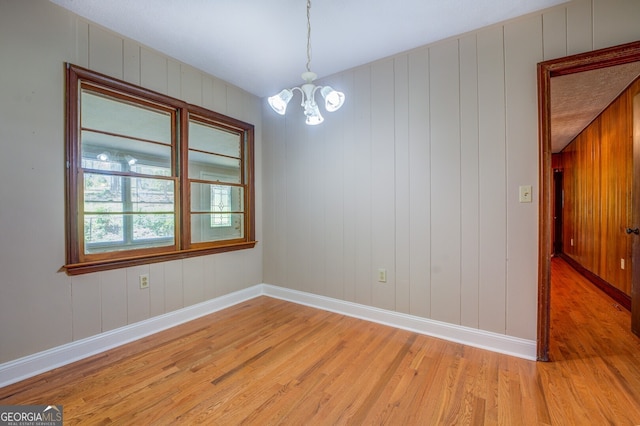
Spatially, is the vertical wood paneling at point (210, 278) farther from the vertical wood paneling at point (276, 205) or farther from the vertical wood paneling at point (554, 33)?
the vertical wood paneling at point (554, 33)

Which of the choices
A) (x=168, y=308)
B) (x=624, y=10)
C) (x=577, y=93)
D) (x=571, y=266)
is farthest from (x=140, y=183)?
(x=571, y=266)

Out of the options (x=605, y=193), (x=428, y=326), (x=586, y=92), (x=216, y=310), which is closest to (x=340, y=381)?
(x=428, y=326)

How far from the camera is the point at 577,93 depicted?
10.6 ft

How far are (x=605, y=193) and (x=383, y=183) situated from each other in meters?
3.42

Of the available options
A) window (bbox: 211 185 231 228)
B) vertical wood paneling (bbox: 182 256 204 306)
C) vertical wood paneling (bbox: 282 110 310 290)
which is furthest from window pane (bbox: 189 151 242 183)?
vertical wood paneling (bbox: 182 256 204 306)

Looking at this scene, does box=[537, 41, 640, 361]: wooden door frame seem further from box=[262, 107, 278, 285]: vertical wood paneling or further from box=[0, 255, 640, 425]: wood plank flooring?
box=[262, 107, 278, 285]: vertical wood paneling

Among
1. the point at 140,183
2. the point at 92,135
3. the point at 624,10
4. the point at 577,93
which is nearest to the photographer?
the point at 624,10

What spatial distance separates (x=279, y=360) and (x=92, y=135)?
7.61 ft

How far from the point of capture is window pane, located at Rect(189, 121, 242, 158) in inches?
115

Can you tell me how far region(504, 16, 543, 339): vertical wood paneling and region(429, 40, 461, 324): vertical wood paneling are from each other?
36 cm

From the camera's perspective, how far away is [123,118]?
2377mm

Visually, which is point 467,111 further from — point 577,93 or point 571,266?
point 571,266

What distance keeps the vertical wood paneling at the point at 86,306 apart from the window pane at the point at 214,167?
1.26 metres

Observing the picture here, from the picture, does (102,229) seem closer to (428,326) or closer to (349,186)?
(349,186)
